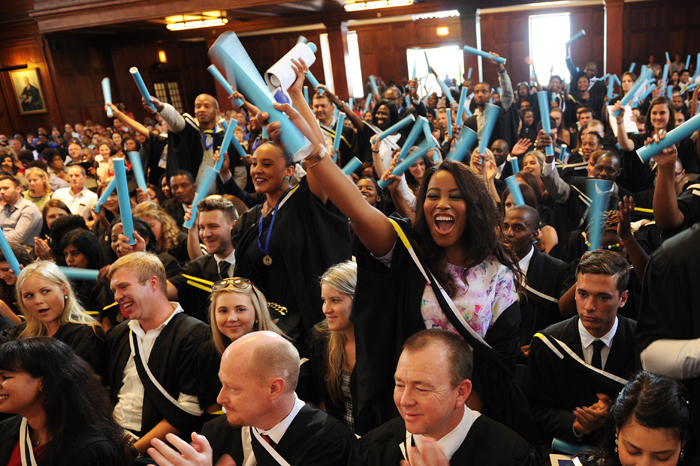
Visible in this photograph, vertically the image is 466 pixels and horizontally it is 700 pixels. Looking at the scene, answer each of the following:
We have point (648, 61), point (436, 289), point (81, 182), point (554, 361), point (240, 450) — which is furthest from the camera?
→ point (648, 61)

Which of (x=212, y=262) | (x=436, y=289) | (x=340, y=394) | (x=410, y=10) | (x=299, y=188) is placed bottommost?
(x=340, y=394)

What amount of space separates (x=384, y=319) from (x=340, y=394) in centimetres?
73

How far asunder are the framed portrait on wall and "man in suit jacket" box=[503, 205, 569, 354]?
48.3ft

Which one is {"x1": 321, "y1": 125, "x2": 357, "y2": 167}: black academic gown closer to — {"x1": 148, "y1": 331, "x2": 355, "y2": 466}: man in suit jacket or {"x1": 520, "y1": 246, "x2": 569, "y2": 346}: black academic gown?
{"x1": 520, "y1": 246, "x2": 569, "y2": 346}: black academic gown

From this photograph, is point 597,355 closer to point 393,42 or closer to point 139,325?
point 139,325

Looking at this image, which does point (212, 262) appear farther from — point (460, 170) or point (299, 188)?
point (460, 170)

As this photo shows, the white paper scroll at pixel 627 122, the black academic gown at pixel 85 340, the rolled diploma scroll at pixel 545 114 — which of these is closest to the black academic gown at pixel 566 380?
the black academic gown at pixel 85 340

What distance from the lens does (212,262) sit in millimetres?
3258

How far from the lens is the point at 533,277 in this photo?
2.98 m

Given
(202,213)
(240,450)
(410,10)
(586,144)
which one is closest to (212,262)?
(202,213)

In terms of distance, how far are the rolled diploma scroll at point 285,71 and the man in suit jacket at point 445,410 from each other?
0.94m

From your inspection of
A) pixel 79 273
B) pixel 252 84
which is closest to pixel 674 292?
pixel 252 84

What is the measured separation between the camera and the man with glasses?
315 cm

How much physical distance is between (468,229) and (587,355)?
865 mm
